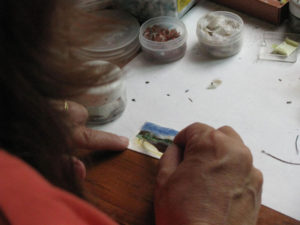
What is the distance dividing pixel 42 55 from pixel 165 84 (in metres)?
0.50

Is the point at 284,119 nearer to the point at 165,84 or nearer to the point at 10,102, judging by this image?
the point at 165,84

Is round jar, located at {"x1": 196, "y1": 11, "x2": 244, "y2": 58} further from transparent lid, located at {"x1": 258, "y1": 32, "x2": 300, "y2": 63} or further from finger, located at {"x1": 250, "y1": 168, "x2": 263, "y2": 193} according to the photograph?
finger, located at {"x1": 250, "y1": 168, "x2": 263, "y2": 193}

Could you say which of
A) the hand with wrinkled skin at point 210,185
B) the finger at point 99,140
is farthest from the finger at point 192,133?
the finger at point 99,140

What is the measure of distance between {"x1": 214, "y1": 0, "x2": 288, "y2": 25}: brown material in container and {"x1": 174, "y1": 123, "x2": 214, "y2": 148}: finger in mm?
389

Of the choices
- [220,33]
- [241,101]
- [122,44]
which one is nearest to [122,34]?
[122,44]

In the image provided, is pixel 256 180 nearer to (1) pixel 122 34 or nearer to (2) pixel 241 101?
(2) pixel 241 101

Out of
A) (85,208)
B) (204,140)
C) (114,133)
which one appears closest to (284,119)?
(204,140)

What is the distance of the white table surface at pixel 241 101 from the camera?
0.68 metres

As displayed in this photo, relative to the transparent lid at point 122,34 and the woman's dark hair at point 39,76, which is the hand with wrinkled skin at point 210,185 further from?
the transparent lid at point 122,34

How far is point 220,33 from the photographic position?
2.92 ft

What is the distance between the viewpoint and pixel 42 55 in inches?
14.9

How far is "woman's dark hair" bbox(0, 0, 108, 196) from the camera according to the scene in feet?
1.15

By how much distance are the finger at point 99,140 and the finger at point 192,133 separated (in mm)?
106

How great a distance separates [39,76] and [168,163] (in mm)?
334
